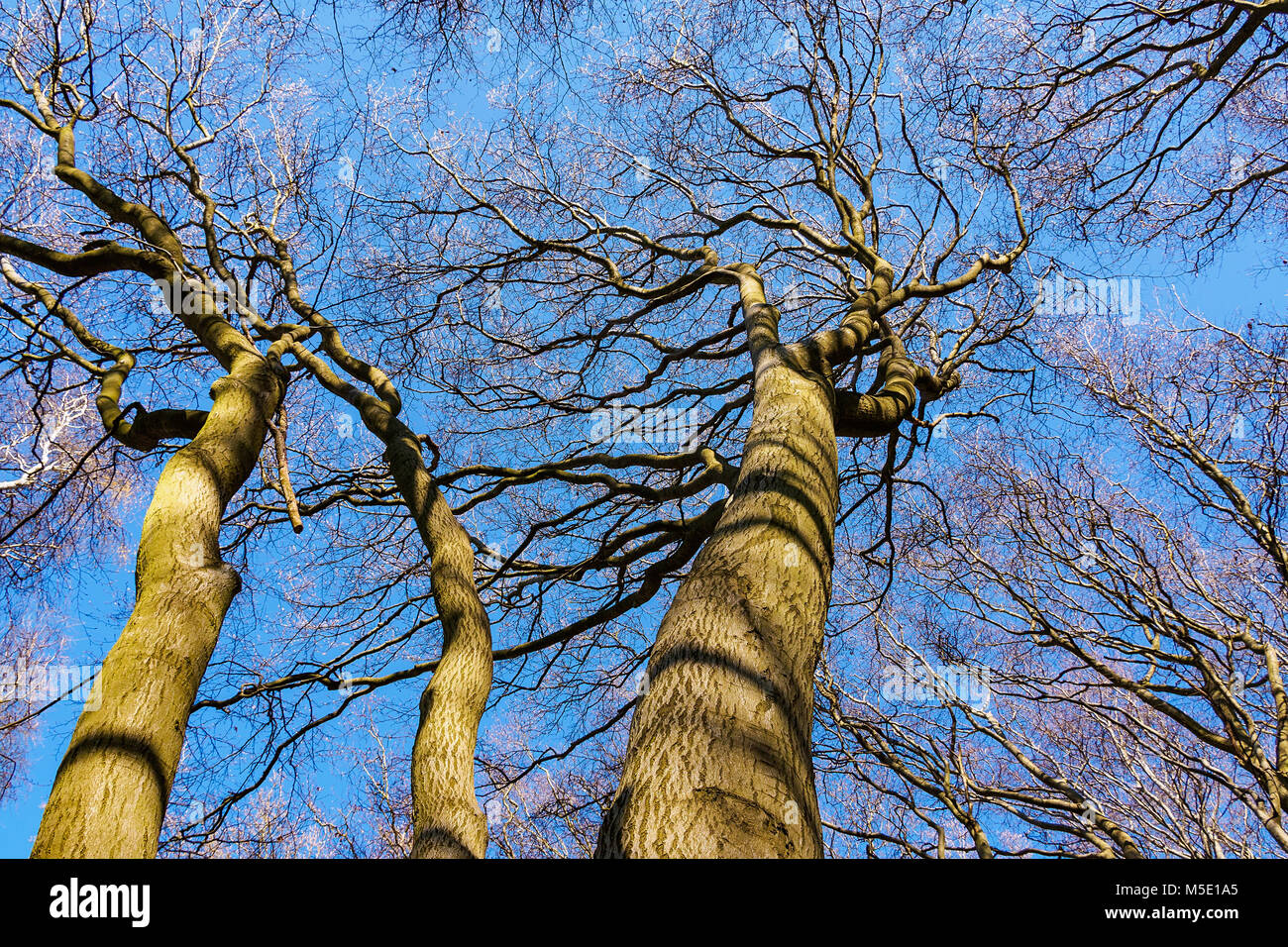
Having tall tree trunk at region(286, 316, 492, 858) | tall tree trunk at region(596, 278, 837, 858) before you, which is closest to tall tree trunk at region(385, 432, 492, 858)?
tall tree trunk at region(286, 316, 492, 858)

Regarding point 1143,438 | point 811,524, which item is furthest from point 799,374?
point 1143,438

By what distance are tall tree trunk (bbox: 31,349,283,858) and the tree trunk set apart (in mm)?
1456

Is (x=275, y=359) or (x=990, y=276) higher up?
(x=990, y=276)

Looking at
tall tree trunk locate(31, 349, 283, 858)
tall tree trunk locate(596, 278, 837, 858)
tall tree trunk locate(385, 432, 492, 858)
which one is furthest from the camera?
tall tree trunk locate(385, 432, 492, 858)

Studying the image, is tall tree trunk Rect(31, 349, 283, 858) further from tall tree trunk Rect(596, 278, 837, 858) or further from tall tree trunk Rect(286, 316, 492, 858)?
tall tree trunk Rect(596, 278, 837, 858)

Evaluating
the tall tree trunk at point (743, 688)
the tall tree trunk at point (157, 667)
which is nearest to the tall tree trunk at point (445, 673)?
the tall tree trunk at point (157, 667)

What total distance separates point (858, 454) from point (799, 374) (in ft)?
10.4

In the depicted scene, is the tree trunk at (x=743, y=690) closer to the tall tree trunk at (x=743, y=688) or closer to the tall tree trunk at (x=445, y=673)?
the tall tree trunk at (x=743, y=688)

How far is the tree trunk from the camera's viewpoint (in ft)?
4.77

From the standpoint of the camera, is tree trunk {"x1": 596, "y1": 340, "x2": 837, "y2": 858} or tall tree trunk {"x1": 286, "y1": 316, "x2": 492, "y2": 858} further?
tall tree trunk {"x1": 286, "y1": 316, "x2": 492, "y2": 858}

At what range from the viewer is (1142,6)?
13.7 ft

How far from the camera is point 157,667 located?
241cm

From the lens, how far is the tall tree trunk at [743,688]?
1.45m
